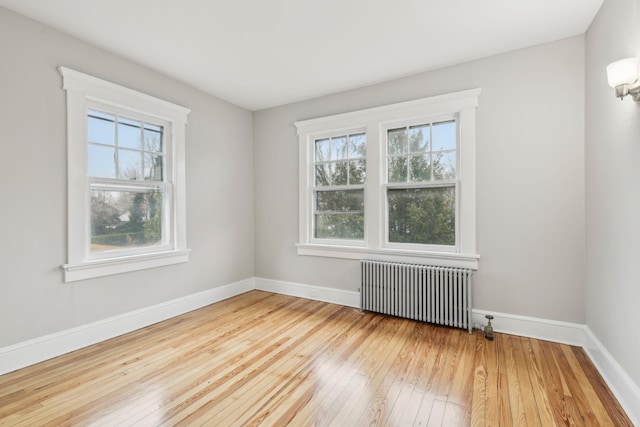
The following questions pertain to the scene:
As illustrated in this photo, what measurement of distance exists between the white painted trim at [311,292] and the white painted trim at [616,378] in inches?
87.9

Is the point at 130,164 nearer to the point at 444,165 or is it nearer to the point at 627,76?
the point at 444,165

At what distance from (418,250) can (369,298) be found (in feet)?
2.72

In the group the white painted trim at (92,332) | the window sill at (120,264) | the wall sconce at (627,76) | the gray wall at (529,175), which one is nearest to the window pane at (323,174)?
the gray wall at (529,175)

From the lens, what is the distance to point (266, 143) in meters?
4.56

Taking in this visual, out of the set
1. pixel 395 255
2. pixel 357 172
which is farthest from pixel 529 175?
pixel 357 172

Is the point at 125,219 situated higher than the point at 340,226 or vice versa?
the point at 125,219

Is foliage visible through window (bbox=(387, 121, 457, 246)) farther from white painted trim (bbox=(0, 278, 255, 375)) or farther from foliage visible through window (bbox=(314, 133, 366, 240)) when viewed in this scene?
white painted trim (bbox=(0, 278, 255, 375))

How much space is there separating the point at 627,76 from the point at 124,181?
4126 mm

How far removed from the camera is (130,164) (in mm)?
3176

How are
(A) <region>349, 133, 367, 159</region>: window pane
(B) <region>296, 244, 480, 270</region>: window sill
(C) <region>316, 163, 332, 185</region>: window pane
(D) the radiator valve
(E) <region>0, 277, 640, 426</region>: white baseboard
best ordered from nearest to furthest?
(E) <region>0, 277, 640, 426</region>: white baseboard
(D) the radiator valve
(B) <region>296, 244, 480, 270</region>: window sill
(A) <region>349, 133, 367, 159</region>: window pane
(C) <region>316, 163, 332, 185</region>: window pane

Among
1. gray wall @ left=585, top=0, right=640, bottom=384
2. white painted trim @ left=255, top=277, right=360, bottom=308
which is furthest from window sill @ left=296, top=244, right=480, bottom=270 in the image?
gray wall @ left=585, top=0, right=640, bottom=384

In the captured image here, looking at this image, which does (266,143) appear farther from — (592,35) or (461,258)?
(592,35)

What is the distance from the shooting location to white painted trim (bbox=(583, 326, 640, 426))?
176 cm

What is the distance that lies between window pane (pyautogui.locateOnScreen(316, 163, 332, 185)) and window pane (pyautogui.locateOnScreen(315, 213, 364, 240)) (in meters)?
0.48
